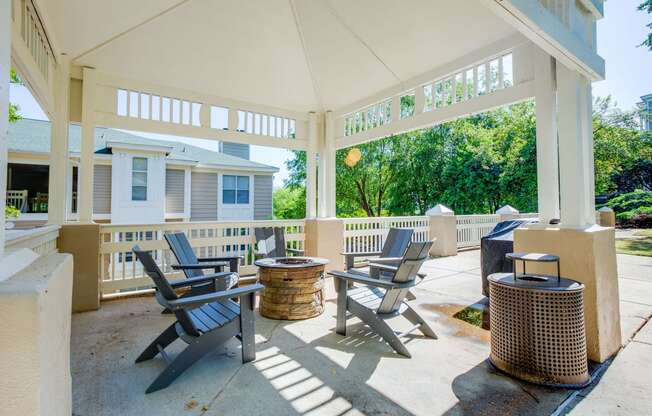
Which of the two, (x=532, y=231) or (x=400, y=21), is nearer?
(x=532, y=231)

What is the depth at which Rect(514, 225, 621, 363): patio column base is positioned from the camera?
9.16 feet

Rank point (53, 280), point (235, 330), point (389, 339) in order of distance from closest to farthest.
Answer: point (53, 280) < point (235, 330) < point (389, 339)

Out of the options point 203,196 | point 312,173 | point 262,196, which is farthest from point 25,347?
point 262,196

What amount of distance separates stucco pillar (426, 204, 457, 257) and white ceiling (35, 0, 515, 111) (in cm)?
436

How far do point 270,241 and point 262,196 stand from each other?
8.18m

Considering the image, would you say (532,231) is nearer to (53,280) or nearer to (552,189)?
(552,189)

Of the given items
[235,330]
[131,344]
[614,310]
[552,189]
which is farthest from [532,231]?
[131,344]

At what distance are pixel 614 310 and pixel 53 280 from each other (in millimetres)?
4174

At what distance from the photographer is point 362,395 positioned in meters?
2.33

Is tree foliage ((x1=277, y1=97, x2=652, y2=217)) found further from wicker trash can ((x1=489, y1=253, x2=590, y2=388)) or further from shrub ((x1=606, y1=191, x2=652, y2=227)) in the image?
wicker trash can ((x1=489, y1=253, x2=590, y2=388))

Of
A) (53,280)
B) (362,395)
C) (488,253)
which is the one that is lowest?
(362,395)

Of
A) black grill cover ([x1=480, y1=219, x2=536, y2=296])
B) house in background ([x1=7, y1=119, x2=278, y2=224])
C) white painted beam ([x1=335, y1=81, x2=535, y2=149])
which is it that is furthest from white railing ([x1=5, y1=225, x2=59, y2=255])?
house in background ([x1=7, y1=119, x2=278, y2=224])

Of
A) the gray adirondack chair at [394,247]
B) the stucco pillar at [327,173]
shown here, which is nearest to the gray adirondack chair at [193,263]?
the gray adirondack chair at [394,247]

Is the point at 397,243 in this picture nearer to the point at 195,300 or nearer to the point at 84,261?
the point at 195,300
